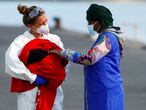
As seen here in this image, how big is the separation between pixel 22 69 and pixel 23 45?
0.77 ft

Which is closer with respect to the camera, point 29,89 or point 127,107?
point 29,89

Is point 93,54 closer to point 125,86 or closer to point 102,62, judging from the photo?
point 102,62

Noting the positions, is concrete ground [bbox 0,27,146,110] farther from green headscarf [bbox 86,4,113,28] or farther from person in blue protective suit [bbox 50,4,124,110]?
green headscarf [bbox 86,4,113,28]

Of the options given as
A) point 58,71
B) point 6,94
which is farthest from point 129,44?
point 58,71

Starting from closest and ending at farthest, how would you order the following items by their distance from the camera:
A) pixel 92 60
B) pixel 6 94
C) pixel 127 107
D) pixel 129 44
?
pixel 92 60 → pixel 127 107 → pixel 6 94 → pixel 129 44

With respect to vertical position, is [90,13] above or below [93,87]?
above

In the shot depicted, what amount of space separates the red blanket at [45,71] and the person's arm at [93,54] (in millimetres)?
231

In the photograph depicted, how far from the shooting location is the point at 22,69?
287 inches

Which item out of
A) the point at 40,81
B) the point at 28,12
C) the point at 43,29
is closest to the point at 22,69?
the point at 40,81

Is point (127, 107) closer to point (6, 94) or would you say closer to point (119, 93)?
point (6, 94)

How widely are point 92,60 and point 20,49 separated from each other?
0.70 meters

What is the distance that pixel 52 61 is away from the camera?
24.2ft

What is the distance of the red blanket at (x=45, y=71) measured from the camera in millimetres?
7387

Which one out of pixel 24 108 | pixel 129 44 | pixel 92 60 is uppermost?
pixel 92 60
